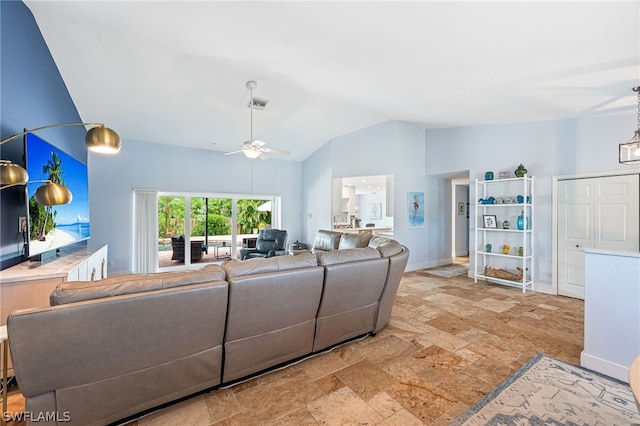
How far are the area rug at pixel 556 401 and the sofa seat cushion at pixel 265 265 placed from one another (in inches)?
59.3

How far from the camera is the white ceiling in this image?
7.72ft

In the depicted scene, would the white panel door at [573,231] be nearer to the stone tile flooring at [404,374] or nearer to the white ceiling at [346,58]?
the stone tile flooring at [404,374]

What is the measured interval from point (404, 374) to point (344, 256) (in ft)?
3.66

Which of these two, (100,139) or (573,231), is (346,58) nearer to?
(100,139)

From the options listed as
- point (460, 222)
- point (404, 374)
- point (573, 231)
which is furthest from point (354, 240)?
point (460, 222)

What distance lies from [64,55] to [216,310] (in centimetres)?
390

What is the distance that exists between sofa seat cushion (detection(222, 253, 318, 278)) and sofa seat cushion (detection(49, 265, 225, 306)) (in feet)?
0.28

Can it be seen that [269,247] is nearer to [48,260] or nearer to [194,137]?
[194,137]

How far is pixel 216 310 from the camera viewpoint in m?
1.89

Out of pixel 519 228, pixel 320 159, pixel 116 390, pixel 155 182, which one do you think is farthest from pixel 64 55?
pixel 519 228

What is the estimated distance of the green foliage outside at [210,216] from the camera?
257 inches

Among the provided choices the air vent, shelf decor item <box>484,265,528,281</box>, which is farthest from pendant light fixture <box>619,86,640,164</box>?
the air vent

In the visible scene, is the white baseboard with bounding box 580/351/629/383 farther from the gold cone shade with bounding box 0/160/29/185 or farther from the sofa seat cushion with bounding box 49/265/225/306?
the gold cone shade with bounding box 0/160/29/185

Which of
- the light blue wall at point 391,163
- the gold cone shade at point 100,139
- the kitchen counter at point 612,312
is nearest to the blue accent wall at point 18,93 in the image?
the gold cone shade at point 100,139
